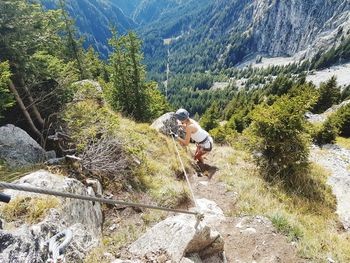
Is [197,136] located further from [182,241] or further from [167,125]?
[182,241]

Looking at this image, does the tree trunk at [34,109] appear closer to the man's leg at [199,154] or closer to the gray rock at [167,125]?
the man's leg at [199,154]

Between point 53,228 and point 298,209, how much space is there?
24.0 feet

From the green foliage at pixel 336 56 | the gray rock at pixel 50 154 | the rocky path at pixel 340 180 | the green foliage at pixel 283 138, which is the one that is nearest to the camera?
the gray rock at pixel 50 154

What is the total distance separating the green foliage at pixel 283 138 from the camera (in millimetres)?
11148

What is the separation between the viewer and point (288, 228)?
721cm

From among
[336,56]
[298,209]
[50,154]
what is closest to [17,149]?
[50,154]

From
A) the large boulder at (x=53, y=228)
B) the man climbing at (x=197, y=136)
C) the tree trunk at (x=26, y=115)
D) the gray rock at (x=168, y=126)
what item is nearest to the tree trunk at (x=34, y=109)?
the tree trunk at (x=26, y=115)

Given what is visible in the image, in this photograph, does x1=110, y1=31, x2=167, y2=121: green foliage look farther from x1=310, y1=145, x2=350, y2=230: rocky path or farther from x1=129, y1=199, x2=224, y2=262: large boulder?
x1=129, y1=199, x2=224, y2=262: large boulder

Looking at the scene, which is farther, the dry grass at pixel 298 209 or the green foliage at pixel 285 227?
the green foliage at pixel 285 227

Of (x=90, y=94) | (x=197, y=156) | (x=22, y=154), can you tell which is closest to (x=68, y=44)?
(x=90, y=94)

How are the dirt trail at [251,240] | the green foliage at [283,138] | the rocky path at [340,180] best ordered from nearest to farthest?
the dirt trail at [251,240]
the rocky path at [340,180]
the green foliage at [283,138]

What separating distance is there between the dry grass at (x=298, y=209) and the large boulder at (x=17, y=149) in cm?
547

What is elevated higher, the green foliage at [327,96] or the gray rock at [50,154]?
the gray rock at [50,154]

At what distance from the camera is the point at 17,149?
25.7 ft
